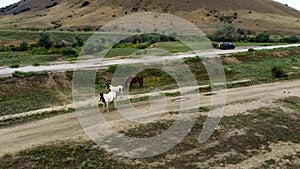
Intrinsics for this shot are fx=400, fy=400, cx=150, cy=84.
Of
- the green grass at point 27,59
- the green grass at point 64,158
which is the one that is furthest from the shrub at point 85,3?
the green grass at point 64,158

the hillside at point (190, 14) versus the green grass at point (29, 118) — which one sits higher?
the hillside at point (190, 14)

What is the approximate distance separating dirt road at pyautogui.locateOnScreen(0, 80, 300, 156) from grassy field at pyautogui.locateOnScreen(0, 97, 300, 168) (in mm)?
979

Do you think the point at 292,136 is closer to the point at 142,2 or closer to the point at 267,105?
the point at 267,105

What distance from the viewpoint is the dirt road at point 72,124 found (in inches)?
728

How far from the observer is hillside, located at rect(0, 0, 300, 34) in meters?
132

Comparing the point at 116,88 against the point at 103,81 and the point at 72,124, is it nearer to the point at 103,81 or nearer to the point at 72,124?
the point at 72,124

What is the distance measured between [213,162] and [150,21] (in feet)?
355

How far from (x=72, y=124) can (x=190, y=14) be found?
406 ft

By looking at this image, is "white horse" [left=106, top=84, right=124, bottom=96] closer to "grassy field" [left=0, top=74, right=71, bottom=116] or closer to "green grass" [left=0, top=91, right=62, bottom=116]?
"grassy field" [left=0, top=74, right=71, bottom=116]

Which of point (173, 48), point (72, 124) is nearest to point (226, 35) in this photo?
point (173, 48)

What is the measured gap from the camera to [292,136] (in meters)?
20.7

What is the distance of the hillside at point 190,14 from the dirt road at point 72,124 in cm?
9816

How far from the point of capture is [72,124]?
69.0 ft

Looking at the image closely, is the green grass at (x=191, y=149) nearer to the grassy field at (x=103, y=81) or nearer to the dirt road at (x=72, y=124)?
the dirt road at (x=72, y=124)
